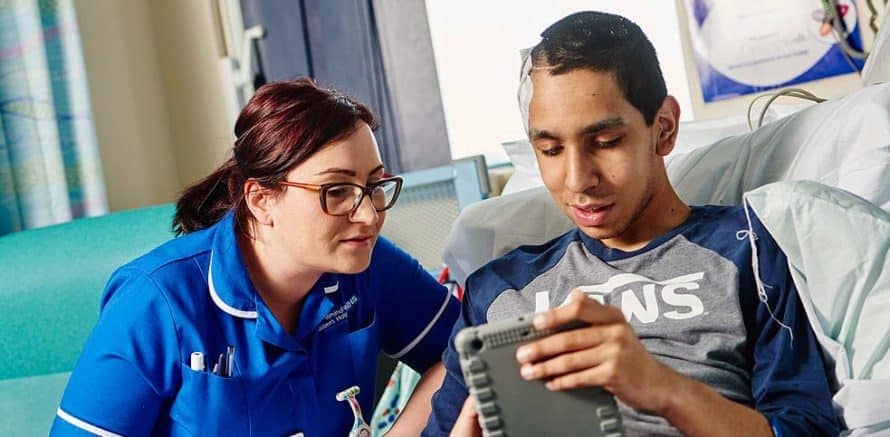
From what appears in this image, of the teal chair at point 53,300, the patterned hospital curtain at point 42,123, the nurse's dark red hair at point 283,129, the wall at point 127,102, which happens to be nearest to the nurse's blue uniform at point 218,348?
the nurse's dark red hair at point 283,129

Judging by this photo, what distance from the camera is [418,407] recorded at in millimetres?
1628

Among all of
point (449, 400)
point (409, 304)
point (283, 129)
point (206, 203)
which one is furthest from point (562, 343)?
point (206, 203)

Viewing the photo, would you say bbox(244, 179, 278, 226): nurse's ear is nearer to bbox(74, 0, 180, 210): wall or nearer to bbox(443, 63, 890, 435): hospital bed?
bbox(443, 63, 890, 435): hospital bed

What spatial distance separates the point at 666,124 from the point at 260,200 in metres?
0.59

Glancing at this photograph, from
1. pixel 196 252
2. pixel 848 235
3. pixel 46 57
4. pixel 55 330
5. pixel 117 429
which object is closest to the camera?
pixel 848 235

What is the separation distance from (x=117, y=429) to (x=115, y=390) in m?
0.05

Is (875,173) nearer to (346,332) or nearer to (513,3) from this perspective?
(346,332)

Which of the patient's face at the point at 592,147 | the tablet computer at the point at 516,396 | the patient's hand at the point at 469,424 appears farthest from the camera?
the patient's face at the point at 592,147

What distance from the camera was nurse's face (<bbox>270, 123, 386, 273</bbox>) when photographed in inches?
56.7

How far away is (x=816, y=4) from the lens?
7.22ft

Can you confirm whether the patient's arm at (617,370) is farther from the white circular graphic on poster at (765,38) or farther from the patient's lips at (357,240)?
the white circular graphic on poster at (765,38)

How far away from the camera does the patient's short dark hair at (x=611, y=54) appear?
1225mm

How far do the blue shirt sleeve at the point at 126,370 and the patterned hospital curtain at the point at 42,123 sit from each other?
116cm

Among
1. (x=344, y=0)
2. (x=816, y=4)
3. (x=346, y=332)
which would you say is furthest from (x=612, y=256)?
(x=344, y=0)
